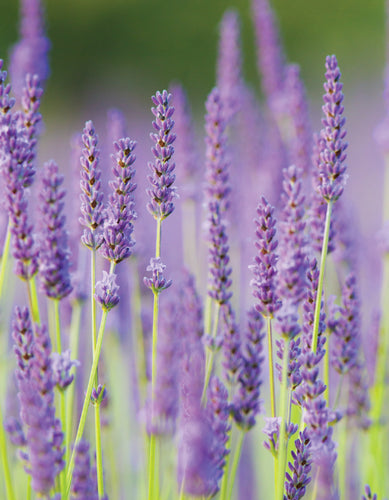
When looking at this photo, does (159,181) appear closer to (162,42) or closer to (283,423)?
(283,423)

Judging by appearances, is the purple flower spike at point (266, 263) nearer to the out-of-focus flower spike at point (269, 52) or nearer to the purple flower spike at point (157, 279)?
the purple flower spike at point (157, 279)

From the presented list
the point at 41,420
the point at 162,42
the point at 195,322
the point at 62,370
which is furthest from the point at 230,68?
the point at 162,42

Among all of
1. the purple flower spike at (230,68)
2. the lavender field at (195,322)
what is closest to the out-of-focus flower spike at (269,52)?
the purple flower spike at (230,68)

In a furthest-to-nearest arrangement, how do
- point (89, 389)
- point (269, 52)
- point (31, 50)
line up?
point (269, 52) → point (31, 50) → point (89, 389)

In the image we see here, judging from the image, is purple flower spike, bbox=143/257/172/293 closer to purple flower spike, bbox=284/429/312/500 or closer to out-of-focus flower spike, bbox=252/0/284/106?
purple flower spike, bbox=284/429/312/500

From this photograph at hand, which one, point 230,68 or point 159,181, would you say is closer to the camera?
point 159,181

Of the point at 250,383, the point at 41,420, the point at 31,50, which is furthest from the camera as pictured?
the point at 31,50

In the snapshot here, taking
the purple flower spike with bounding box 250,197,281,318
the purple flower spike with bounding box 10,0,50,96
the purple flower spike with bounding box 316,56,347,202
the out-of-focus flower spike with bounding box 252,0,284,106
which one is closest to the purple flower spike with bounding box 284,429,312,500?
the purple flower spike with bounding box 250,197,281,318

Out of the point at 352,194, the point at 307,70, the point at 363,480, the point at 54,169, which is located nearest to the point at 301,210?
the point at 54,169
